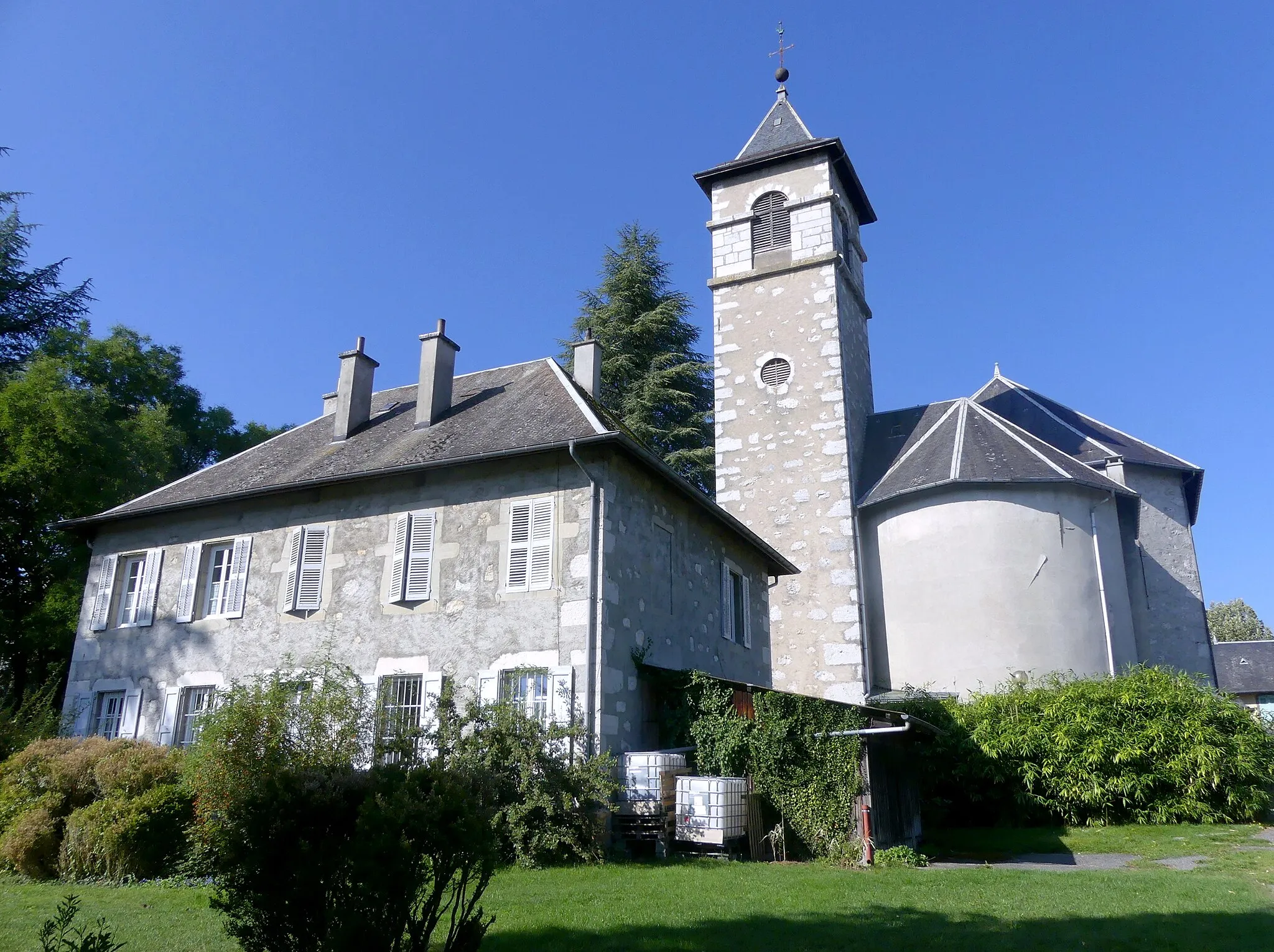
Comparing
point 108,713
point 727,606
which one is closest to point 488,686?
point 727,606

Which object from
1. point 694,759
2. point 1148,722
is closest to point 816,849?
point 694,759

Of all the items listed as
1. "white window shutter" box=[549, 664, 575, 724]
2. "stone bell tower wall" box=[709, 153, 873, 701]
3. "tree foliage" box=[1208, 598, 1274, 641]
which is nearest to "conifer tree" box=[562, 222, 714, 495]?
"stone bell tower wall" box=[709, 153, 873, 701]

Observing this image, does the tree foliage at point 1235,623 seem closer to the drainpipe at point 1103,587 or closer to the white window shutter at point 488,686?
the drainpipe at point 1103,587

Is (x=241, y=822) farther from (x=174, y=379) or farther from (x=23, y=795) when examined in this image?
(x=174, y=379)

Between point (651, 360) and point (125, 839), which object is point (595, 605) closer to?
point (125, 839)

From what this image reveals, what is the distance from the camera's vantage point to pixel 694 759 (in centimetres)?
1278

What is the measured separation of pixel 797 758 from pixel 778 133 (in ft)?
63.2

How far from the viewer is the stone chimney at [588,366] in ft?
55.3

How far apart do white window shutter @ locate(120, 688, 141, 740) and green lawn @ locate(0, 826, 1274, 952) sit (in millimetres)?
5269

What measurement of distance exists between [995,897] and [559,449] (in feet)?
24.7

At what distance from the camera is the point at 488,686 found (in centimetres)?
1285

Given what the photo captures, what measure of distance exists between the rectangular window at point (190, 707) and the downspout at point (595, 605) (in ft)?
20.9

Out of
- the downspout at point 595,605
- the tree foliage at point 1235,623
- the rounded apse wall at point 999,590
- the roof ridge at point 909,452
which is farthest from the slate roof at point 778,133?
the tree foliage at point 1235,623

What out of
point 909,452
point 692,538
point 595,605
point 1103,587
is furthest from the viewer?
point 909,452
